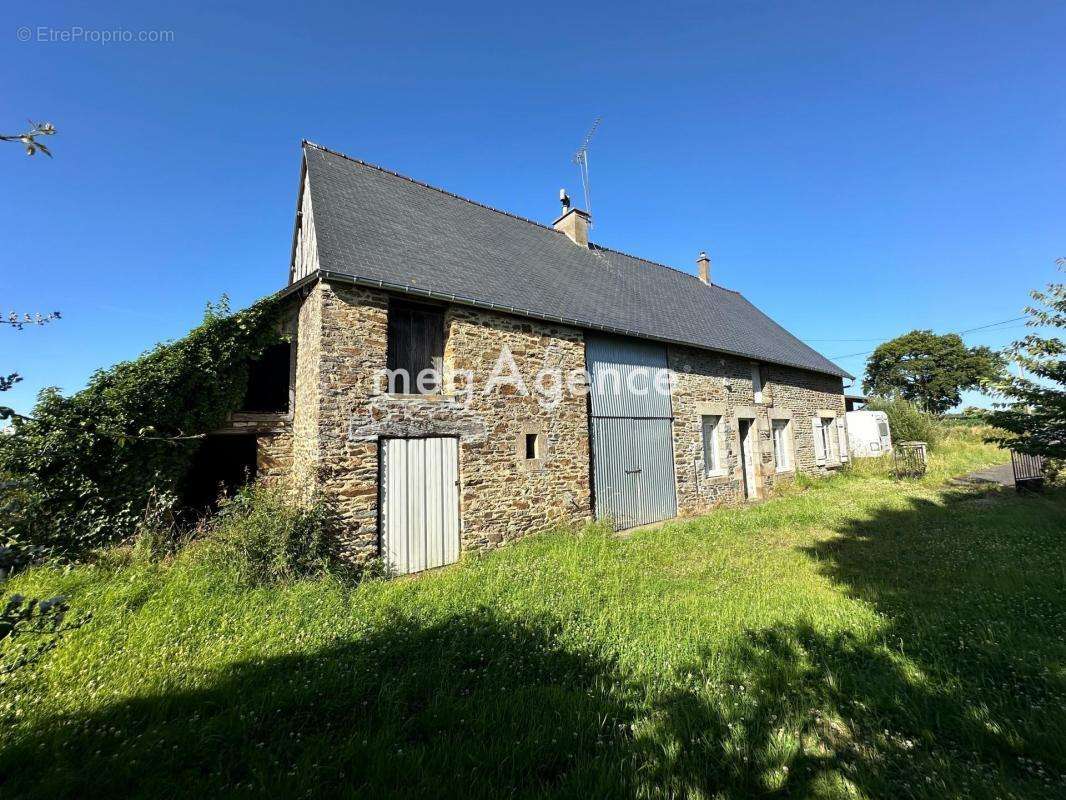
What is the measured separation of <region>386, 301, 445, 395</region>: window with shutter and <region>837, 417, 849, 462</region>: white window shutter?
1511 centimetres

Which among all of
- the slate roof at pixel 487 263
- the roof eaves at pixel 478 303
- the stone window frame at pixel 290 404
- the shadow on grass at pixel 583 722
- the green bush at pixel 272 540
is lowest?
the shadow on grass at pixel 583 722

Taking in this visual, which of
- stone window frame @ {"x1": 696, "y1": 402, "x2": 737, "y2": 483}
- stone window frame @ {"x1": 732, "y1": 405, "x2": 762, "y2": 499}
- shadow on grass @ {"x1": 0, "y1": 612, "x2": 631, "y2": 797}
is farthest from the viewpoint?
stone window frame @ {"x1": 732, "y1": 405, "x2": 762, "y2": 499}

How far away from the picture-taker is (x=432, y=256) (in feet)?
26.3

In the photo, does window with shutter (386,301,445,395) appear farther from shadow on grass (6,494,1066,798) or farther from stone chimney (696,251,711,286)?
stone chimney (696,251,711,286)

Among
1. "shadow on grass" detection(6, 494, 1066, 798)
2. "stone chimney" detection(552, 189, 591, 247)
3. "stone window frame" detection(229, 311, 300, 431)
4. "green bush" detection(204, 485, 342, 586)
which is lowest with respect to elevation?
"shadow on grass" detection(6, 494, 1066, 798)

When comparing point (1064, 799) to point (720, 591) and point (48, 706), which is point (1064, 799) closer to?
point (720, 591)

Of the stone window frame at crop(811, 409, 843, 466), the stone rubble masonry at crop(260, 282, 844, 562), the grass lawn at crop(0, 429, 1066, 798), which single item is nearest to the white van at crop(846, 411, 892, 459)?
the stone window frame at crop(811, 409, 843, 466)

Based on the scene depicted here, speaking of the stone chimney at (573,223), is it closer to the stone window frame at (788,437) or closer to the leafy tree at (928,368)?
the stone window frame at (788,437)

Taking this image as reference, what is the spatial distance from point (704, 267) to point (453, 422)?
14.1 metres

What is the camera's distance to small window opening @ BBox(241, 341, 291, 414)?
8.10 meters

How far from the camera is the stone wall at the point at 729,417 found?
10.5 metres

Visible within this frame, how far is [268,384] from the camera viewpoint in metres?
8.16

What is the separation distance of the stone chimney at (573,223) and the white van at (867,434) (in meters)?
12.0

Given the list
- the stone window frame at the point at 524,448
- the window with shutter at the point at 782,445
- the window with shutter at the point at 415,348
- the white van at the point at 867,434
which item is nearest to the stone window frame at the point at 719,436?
the window with shutter at the point at 782,445
